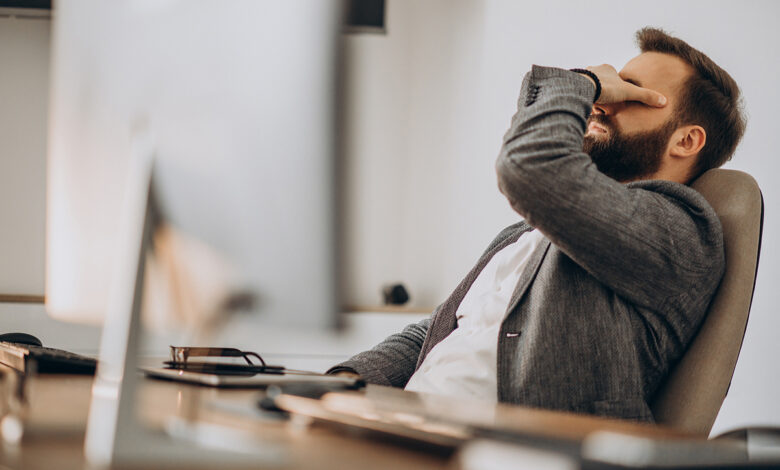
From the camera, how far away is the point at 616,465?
38 centimetres

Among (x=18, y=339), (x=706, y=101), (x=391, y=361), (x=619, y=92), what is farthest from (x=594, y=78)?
(x=18, y=339)

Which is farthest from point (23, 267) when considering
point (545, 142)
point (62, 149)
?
point (62, 149)

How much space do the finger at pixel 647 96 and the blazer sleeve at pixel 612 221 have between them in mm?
269

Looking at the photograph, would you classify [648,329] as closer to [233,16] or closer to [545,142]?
[545,142]

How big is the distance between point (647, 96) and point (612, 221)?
403 millimetres

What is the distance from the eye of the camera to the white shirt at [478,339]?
1067 mm

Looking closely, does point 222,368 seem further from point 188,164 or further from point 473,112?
point 473,112

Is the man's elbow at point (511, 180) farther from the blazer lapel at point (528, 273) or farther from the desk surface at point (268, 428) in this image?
the desk surface at point (268, 428)

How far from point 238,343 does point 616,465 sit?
0.26 m

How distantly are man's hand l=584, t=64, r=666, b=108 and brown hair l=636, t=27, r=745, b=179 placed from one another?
60 millimetres

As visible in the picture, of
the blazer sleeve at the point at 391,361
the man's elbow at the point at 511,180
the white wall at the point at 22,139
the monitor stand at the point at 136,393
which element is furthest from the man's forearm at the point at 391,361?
the white wall at the point at 22,139

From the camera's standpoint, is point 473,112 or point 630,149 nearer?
point 630,149

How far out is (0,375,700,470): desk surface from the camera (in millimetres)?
435

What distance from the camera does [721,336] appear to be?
38.6 inches
